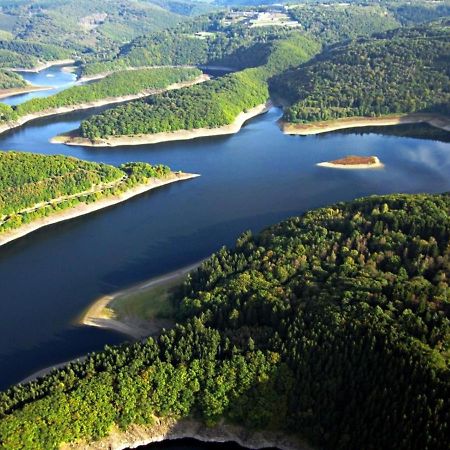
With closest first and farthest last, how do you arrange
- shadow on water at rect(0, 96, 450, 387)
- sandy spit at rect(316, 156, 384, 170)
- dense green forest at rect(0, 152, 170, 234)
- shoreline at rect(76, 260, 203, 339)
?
shoreline at rect(76, 260, 203, 339) → shadow on water at rect(0, 96, 450, 387) → dense green forest at rect(0, 152, 170, 234) → sandy spit at rect(316, 156, 384, 170)

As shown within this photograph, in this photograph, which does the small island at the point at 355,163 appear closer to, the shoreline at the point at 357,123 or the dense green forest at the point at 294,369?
the shoreline at the point at 357,123

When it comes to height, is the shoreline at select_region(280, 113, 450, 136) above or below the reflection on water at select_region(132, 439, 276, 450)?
below

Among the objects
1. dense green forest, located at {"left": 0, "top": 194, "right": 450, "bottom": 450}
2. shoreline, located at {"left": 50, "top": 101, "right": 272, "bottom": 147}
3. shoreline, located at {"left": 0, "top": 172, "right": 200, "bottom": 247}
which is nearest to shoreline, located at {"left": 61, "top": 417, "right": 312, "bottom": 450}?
dense green forest, located at {"left": 0, "top": 194, "right": 450, "bottom": 450}

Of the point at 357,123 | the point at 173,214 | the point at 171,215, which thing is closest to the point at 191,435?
the point at 171,215

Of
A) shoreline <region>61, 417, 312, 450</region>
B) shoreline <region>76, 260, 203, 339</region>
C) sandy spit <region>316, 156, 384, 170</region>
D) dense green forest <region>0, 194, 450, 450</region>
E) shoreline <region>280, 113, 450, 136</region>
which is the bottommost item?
shoreline <region>280, 113, 450, 136</region>

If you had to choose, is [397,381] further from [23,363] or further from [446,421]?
[23,363]

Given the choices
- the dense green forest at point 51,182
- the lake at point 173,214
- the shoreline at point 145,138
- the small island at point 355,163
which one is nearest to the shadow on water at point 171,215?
the lake at point 173,214

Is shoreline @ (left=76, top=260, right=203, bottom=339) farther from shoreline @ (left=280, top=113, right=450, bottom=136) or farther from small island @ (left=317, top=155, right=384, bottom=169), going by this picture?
shoreline @ (left=280, top=113, right=450, bottom=136)

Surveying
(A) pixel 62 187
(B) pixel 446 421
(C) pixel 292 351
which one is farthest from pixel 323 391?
(A) pixel 62 187
